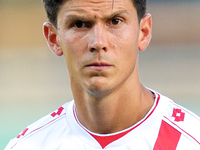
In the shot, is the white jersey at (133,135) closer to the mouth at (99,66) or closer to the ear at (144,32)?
the ear at (144,32)

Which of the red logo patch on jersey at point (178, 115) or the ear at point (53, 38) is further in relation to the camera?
the ear at point (53, 38)

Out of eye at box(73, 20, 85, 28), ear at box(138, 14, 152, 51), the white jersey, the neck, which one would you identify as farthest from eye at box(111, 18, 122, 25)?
the white jersey

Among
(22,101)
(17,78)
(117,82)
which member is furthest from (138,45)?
(17,78)

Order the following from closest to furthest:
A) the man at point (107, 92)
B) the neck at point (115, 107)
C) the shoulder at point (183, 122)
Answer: the man at point (107, 92), the shoulder at point (183, 122), the neck at point (115, 107)

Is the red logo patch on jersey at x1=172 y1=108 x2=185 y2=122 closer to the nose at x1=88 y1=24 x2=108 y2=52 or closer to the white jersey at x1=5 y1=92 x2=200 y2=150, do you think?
the white jersey at x1=5 y1=92 x2=200 y2=150

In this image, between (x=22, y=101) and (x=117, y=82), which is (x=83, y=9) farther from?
(x=22, y=101)

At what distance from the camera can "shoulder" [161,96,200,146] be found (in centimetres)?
302

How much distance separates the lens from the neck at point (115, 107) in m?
3.16

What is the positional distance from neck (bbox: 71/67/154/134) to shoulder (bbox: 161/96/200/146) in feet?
0.59

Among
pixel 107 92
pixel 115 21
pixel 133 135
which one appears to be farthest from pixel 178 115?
pixel 115 21

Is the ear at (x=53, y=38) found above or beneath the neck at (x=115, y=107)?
above

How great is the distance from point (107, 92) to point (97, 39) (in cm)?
44

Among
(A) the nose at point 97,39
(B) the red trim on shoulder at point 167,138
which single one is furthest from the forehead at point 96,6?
(B) the red trim on shoulder at point 167,138

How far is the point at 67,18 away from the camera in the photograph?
3.08 meters
